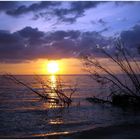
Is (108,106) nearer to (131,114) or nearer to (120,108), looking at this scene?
(120,108)

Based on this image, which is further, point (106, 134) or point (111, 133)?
point (111, 133)

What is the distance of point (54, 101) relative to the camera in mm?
30750

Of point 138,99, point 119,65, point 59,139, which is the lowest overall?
point 59,139

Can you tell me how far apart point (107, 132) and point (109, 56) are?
856cm

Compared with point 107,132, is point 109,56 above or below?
above

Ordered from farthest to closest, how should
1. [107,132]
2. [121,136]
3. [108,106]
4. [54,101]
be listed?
[54,101]
[108,106]
[107,132]
[121,136]

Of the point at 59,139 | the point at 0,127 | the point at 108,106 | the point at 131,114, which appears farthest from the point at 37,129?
the point at 108,106

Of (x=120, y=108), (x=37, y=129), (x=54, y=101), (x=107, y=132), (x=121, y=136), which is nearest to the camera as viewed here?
(x=121, y=136)

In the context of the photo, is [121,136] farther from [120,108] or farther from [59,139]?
[120,108]

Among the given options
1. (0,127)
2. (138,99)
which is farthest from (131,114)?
(0,127)

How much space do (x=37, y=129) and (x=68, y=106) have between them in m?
11.1

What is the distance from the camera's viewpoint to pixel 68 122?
20281 mm

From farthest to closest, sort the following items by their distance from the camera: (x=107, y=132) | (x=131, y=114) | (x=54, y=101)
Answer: (x=54, y=101)
(x=131, y=114)
(x=107, y=132)

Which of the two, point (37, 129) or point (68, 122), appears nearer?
point (37, 129)
